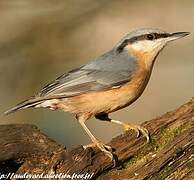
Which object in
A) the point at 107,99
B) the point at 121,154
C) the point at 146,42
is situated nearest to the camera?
the point at 121,154

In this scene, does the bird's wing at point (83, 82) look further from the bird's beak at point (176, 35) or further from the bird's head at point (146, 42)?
the bird's beak at point (176, 35)

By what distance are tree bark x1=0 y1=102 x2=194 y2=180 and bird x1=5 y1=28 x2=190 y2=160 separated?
40 centimetres

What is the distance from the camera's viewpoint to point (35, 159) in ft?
13.5

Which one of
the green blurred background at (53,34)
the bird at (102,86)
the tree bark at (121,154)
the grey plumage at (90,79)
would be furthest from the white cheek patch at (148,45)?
the tree bark at (121,154)

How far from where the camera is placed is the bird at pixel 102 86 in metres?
4.77

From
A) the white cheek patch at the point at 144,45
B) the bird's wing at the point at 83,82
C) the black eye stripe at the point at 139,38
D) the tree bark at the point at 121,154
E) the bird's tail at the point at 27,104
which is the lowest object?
the tree bark at the point at 121,154

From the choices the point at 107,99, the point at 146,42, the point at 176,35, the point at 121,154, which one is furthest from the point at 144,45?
the point at 121,154

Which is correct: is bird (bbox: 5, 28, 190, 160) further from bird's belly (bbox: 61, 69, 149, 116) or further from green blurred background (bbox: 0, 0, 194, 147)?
green blurred background (bbox: 0, 0, 194, 147)

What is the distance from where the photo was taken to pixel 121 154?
13.7 ft

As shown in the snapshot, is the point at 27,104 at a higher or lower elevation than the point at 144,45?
lower

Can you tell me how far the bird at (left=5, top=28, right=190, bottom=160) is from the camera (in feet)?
15.6

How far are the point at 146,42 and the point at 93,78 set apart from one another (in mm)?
516

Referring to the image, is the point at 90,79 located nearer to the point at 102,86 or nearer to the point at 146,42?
the point at 102,86

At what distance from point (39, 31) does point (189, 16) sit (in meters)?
1.77
